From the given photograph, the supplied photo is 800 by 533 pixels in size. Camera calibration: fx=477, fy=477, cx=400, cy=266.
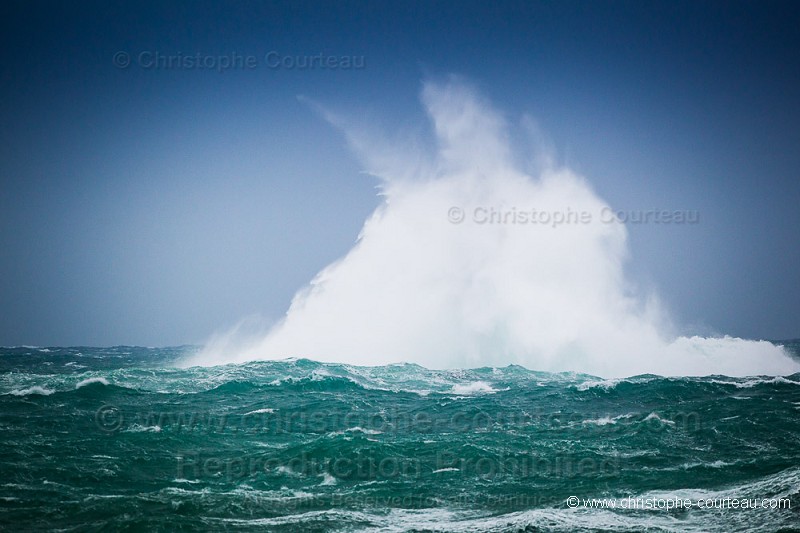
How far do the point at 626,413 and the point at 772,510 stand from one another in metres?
11.2

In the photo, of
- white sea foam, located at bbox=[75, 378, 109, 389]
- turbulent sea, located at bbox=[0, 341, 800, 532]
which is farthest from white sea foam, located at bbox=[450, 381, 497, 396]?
white sea foam, located at bbox=[75, 378, 109, 389]

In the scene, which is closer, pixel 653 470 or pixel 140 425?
pixel 653 470

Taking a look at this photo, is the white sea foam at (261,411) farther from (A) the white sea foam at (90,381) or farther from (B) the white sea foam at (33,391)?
(B) the white sea foam at (33,391)

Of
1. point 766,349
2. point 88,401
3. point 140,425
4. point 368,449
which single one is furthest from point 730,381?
point 88,401

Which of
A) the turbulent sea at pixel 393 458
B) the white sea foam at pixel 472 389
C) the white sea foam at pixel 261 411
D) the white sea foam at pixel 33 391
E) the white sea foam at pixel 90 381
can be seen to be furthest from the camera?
the white sea foam at pixel 472 389

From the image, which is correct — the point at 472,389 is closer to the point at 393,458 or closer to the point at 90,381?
the point at 393,458

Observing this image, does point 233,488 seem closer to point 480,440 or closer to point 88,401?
point 480,440

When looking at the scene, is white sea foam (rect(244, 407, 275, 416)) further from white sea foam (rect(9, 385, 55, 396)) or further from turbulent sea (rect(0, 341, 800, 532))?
white sea foam (rect(9, 385, 55, 396))

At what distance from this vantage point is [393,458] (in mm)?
15945

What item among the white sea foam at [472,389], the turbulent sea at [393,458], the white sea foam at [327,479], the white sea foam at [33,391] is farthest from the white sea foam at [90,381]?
the white sea foam at [472,389]

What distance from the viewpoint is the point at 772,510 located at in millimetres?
11609

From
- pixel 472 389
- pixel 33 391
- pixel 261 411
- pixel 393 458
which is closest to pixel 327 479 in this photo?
pixel 393 458

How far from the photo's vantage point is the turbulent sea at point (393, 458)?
11.6 m

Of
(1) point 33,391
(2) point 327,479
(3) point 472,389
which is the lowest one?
(2) point 327,479
